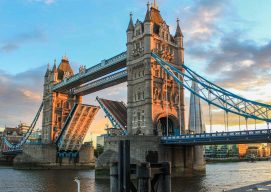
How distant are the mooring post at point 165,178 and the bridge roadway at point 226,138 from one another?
84.9 feet

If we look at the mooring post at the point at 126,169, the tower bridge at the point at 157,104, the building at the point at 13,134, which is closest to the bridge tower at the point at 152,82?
the tower bridge at the point at 157,104

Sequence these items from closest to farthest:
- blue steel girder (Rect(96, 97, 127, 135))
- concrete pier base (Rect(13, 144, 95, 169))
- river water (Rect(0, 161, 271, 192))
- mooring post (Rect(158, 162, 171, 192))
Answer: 1. mooring post (Rect(158, 162, 171, 192))
2. river water (Rect(0, 161, 271, 192))
3. blue steel girder (Rect(96, 97, 127, 135))
4. concrete pier base (Rect(13, 144, 95, 169))

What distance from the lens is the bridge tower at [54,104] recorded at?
8206 cm

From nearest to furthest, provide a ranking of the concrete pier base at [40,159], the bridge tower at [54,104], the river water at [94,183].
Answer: the river water at [94,183]
the concrete pier base at [40,159]
the bridge tower at [54,104]

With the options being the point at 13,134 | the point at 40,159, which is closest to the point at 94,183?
the point at 40,159

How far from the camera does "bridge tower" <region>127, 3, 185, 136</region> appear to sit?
5200 cm

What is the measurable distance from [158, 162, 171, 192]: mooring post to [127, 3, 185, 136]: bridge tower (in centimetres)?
3459

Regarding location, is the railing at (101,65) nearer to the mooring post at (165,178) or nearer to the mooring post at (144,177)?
the mooring post at (165,178)

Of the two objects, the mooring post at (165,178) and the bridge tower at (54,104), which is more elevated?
the bridge tower at (54,104)

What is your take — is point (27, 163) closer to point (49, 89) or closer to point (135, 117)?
point (49, 89)

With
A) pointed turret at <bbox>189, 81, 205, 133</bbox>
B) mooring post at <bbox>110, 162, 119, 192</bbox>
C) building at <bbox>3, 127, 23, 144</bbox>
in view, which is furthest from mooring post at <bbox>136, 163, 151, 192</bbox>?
building at <bbox>3, 127, 23, 144</bbox>

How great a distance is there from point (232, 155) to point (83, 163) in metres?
116

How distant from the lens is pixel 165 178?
52.5 ft

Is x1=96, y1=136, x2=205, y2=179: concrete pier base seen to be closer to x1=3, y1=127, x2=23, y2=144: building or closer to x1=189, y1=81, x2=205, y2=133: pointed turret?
x1=189, y1=81, x2=205, y2=133: pointed turret
